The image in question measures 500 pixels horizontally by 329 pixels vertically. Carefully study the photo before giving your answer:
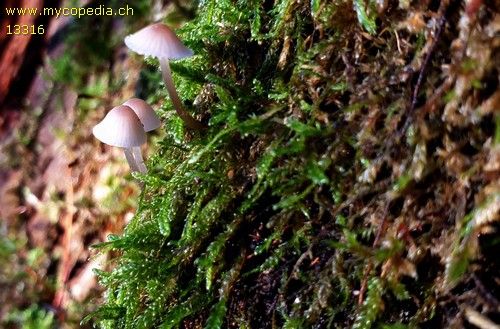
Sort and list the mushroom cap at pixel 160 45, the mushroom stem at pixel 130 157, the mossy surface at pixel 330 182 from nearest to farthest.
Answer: the mossy surface at pixel 330 182 < the mushroom cap at pixel 160 45 < the mushroom stem at pixel 130 157

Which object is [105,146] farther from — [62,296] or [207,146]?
[207,146]

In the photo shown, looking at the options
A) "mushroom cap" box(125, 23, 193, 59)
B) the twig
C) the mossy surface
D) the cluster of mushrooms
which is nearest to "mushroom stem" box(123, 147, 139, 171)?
the cluster of mushrooms

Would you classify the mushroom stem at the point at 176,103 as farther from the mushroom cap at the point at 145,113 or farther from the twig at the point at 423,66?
the twig at the point at 423,66

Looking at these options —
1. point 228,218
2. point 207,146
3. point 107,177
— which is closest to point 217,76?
point 207,146

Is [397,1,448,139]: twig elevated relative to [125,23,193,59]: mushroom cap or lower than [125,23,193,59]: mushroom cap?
elevated

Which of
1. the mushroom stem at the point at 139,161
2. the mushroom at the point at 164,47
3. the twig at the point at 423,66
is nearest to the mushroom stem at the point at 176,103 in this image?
the mushroom at the point at 164,47

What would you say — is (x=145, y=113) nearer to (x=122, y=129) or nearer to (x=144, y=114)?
(x=144, y=114)

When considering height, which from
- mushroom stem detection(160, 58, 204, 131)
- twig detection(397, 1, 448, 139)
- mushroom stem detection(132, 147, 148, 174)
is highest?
twig detection(397, 1, 448, 139)

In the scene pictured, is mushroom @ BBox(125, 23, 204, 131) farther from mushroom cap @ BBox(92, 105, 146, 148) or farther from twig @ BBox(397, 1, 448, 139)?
twig @ BBox(397, 1, 448, 139)

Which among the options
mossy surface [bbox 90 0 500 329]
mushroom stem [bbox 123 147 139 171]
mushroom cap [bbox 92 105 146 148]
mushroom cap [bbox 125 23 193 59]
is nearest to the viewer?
mossy surface [bbox 90 0 500 329]
